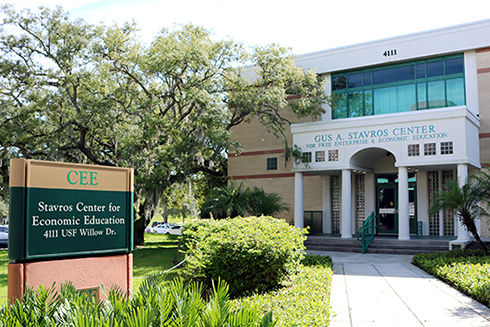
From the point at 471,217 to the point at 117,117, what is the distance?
14.1 m

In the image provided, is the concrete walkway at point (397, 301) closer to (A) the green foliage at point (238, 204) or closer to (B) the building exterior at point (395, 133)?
(A) the green foliage at point (238, 204)

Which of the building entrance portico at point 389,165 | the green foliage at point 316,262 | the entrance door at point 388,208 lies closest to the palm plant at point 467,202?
the building entrance portico at point 389,165

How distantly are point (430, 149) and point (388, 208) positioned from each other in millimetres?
4919

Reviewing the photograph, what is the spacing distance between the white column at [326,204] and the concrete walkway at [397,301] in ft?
30.3

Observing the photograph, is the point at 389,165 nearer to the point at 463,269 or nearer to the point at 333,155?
the point at 333,155

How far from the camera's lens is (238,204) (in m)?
17.0

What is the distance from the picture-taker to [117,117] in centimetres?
1820

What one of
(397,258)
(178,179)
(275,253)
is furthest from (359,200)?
(275,253)

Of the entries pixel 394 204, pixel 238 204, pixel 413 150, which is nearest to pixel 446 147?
pixel 413 150

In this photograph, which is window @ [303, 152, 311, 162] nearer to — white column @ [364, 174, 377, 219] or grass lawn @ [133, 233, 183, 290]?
white column @ [364, 174, 377, 219]

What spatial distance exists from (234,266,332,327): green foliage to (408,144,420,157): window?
29.0 ft

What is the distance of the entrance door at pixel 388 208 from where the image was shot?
20562 millimetres

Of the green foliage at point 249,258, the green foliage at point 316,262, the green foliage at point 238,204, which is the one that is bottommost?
the green foliage at point 316,262

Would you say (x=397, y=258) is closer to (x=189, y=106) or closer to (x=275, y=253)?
(x=275, y=253)
